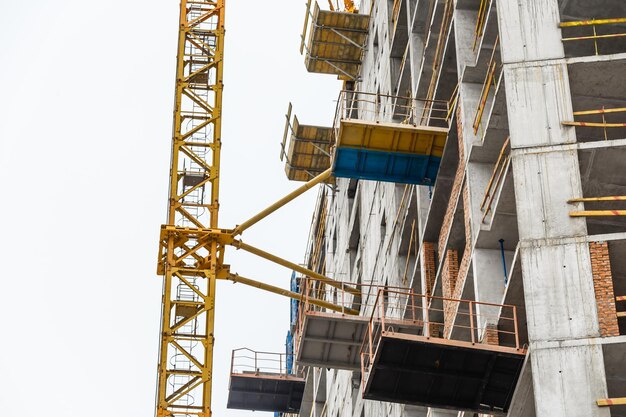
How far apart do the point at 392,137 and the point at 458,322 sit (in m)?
6.77

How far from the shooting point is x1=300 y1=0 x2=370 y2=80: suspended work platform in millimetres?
56750

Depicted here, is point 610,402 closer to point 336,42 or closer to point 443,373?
point 443,373

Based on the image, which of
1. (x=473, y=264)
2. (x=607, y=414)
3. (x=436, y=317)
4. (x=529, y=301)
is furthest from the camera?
(x=436, y=317)

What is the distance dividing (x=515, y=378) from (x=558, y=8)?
8379 millimetres

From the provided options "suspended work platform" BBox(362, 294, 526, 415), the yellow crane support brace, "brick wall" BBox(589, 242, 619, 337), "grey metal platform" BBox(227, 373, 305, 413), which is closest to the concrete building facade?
"brick wall" BBox(589, 242, 619, 337)

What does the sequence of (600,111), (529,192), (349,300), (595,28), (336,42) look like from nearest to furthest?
(529,192), (600,111), (595,28), (349,300), (336,42)

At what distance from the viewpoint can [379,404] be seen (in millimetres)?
43531

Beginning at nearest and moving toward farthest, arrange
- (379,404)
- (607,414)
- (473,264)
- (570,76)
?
(607,414) < (570,76) < (473,264) < (379,404)

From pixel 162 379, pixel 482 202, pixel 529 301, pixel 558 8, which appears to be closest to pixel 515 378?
pixel 529 301

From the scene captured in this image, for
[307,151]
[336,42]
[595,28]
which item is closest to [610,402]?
[595,28]

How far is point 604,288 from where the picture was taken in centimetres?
2609

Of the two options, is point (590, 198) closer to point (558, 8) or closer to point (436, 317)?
point (558, 8)

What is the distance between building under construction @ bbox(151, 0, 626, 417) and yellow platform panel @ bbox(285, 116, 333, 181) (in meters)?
15.7

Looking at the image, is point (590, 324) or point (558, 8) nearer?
point (590, 324)
